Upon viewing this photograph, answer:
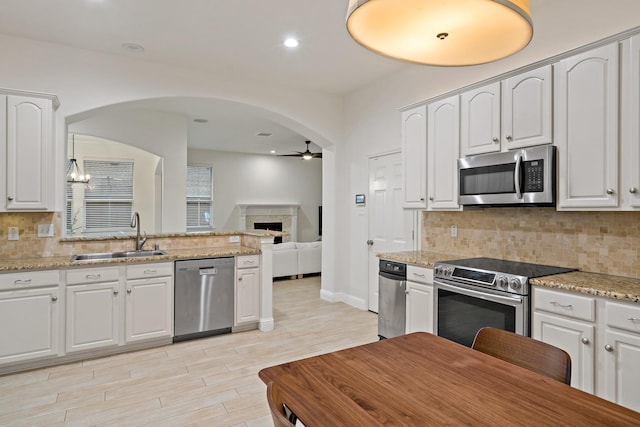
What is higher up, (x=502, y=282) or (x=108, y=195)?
(x=108, y=195)

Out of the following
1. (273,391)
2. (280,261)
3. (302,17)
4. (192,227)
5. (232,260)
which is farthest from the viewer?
(192,227)

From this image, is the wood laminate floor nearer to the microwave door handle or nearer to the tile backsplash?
the tile backsplash

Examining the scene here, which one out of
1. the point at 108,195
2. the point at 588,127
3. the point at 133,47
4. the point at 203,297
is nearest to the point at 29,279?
the point at 203,297

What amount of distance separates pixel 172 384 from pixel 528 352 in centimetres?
261

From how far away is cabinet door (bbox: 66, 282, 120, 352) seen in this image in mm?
3367

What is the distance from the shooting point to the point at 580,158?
8.30 ft

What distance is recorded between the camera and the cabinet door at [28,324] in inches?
122

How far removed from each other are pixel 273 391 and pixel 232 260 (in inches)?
123

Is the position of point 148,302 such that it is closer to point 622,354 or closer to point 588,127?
point 622,354

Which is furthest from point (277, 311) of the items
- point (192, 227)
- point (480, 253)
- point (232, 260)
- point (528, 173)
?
point (192, 227)

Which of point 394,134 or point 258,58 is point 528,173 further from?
point 258,58

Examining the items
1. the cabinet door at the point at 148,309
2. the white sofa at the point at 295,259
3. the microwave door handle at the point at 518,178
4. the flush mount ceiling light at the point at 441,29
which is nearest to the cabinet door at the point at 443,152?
the microwave door handle at the point at 518,178

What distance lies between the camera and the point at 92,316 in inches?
136

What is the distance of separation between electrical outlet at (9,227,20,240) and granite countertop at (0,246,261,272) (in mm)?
257
